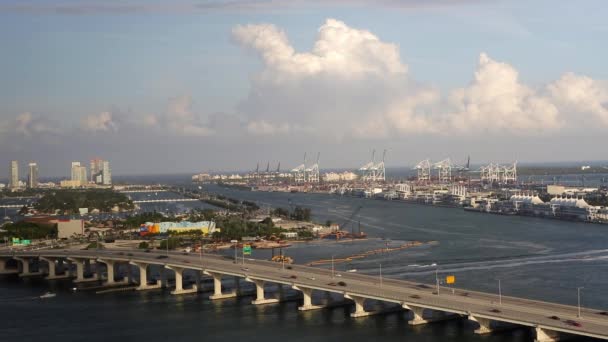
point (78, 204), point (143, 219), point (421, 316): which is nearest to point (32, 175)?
point (78, 204)

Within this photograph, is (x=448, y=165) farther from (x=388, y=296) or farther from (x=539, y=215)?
(x=388, y=296)

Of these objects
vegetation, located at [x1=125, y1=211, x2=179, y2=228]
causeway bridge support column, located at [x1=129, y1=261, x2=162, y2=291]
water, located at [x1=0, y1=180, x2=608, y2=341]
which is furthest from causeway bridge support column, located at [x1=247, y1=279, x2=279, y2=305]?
vegetation, located at [x1=125, y1=211, x2=179, y2=228]

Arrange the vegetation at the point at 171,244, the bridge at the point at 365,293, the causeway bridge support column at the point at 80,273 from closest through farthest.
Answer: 1. the bridge at the point at 365,293
2. the causeway bridge support column at the point at 80,273
3. the vegetation at the point at 171,244

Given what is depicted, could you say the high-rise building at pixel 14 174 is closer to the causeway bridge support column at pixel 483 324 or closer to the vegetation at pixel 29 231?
the vegetation at pixel 29 231

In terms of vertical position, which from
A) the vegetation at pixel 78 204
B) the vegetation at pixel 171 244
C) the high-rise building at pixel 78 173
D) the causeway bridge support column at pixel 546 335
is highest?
the high-rise building at pixel 78 173

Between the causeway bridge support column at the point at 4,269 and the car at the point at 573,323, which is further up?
the car at the point at 573,323

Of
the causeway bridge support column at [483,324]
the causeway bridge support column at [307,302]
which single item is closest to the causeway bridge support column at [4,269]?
the causeway bridge support column at [307,302]

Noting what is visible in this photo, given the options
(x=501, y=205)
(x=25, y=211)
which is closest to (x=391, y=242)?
(x=501, y=205)

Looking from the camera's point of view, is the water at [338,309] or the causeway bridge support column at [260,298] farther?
the causeway bridge support column at [260,298]
